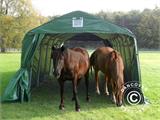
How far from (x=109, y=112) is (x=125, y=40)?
341 centimetres

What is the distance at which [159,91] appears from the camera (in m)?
11.3

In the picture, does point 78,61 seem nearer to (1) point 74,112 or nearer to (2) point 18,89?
(1) point 74,112

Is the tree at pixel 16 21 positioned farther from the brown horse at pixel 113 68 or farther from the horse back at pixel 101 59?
the brown horse at pixel 113 68

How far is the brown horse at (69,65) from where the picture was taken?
25.2 ft

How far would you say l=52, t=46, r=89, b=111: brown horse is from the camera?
25.2 feet

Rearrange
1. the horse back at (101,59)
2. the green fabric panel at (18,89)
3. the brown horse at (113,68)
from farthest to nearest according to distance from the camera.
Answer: the horse back at (101,59)
the green fabric panel at (18,89)
the brown horse at (113,68)

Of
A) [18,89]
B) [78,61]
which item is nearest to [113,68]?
[78,61]

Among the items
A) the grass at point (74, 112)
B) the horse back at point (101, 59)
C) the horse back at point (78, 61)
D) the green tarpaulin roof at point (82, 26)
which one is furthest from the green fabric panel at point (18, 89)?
the horse back at point (101, 59)

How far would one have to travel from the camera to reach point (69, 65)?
8266mm

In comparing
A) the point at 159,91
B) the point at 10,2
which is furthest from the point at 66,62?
the point at 10,2

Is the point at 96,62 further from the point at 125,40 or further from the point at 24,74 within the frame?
the point at 24,74

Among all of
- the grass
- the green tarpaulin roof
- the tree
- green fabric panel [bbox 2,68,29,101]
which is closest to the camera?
the grass

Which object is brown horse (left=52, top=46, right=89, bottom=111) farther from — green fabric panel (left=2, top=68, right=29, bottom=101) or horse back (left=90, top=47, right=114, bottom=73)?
green fabric panel (left=2, top=68, right=29, bottom=101)

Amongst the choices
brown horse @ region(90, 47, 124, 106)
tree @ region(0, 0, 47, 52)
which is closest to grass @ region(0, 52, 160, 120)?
brown horse @ region(90, 47, 124, 106)
